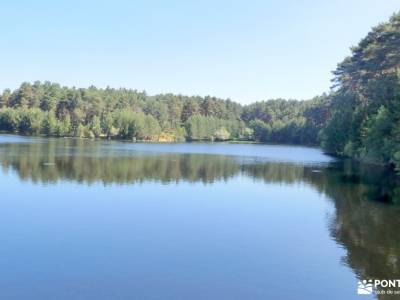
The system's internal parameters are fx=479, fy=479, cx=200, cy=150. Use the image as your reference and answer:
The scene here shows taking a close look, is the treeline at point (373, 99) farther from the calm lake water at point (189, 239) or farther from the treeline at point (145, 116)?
the treeline at point (145, 116)

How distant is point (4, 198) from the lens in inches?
994

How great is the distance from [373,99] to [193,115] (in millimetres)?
A: 98575

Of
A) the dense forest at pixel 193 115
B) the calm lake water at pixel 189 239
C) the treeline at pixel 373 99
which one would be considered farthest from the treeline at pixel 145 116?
the calm lake water at pixel 189 239

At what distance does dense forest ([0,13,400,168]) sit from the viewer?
2507 inches

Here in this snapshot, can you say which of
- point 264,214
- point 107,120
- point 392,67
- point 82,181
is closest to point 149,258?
point 264,214

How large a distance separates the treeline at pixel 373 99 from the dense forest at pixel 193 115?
7.6 inches

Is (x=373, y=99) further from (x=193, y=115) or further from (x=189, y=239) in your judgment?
(x=193, y=115)

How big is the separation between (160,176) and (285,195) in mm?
11195

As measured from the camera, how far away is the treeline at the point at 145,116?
127 metres

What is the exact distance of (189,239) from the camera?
17.6 m

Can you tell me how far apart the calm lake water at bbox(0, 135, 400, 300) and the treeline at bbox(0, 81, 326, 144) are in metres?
92.8

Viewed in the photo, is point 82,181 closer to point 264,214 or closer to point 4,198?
point 4,198

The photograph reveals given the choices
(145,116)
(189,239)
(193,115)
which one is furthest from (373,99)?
(193,115)

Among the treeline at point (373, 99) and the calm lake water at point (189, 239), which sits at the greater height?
the treeline at point (373, 99)
